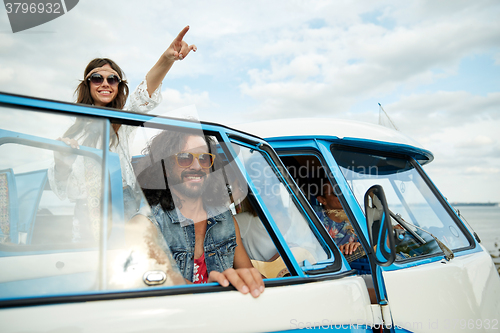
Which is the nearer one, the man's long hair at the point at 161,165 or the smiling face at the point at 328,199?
the man's long hair at the point at 161,165

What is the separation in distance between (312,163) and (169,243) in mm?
1541

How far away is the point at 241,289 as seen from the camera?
1.34 metres

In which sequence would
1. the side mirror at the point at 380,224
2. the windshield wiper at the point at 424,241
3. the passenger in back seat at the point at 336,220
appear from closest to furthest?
the side mirror at the point at 380,224 → the windshield wiper at the point at 424,241 → the passenger in back seat at the point at 336,220

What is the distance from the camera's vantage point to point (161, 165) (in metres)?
1.74

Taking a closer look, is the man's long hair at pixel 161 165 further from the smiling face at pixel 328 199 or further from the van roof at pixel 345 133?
the smiling face at pixel 328 199

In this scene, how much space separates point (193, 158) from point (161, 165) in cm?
17

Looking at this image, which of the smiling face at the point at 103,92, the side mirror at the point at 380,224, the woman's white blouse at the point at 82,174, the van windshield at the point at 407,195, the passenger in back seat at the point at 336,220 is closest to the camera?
the woman's white blouse at the point at 82,174

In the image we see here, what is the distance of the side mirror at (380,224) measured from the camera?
160 cm

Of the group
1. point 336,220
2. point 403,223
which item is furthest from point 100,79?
point 403,223

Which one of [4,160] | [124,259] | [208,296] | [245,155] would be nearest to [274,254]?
[245,155]

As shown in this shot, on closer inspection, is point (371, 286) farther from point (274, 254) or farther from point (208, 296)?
point (208, 296)

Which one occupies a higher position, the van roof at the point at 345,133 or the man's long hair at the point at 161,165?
the van roof at the point at 345,133

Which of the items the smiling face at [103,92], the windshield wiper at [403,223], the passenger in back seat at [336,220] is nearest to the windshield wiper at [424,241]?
the windshield wiper at [403,223]

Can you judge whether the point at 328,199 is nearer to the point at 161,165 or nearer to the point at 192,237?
the point at 192,237
